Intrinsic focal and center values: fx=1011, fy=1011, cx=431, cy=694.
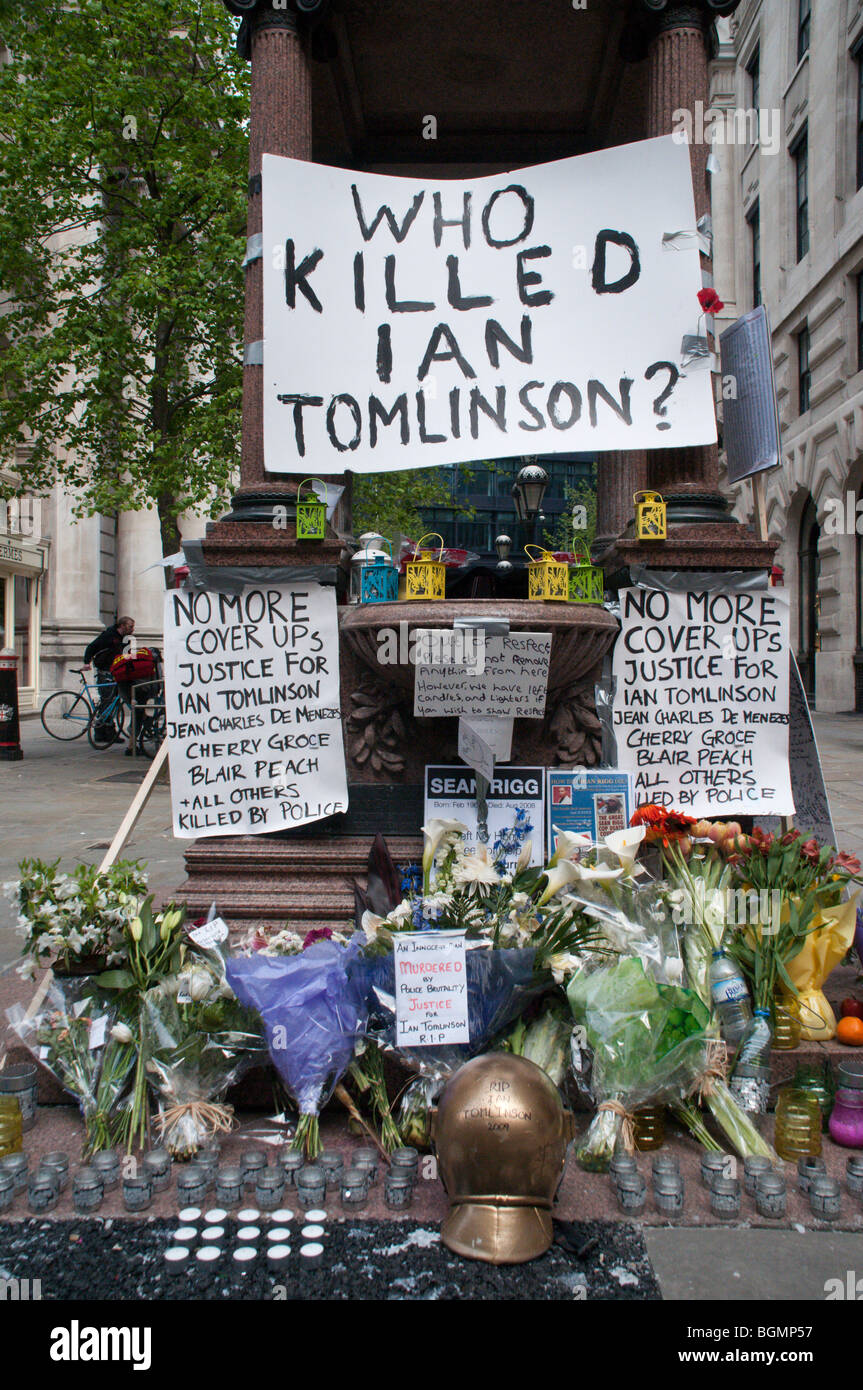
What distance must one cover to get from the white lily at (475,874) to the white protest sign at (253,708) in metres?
1.14

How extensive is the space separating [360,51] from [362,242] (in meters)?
1.46

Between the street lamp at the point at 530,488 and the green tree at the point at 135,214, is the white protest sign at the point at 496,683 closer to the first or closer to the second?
the street lamp at the point at 530,488

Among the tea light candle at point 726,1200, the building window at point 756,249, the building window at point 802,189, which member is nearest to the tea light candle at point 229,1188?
the tea light candle at point 726,1200

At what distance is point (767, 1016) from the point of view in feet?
11.0

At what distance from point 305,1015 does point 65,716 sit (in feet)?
49.9

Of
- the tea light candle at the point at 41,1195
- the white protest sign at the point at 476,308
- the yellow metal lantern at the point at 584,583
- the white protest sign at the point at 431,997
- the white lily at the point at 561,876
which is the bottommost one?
the tea light candle at the point at 41,1195

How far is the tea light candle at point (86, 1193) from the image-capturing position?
8.92ft

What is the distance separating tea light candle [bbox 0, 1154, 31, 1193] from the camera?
110 inches

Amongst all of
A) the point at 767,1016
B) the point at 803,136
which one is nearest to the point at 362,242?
the point at 767,1016

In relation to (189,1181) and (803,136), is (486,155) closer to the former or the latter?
(189,1181)

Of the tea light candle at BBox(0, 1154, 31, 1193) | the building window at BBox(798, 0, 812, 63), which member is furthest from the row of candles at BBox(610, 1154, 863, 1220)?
the building window at BBox(798, 0, 812, 63)

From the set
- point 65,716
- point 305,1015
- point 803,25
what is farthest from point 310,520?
point 803,25

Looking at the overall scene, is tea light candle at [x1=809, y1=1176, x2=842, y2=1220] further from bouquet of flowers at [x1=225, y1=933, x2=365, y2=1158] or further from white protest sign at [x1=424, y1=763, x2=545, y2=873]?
white protest sign at [x1=424, y1=763, x2=545, y2=873]

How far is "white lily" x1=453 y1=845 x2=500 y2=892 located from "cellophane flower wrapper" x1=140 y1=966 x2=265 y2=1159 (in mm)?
788
